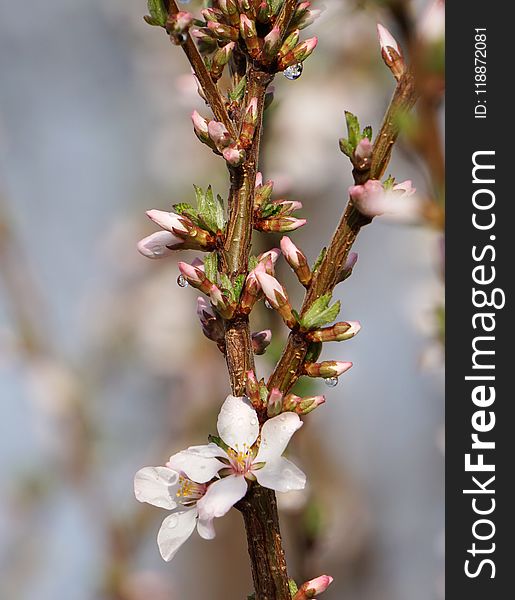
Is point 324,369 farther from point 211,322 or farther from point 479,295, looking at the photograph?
point 479,295

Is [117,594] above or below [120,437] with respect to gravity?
below

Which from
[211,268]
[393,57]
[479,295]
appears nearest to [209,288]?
[211,268]

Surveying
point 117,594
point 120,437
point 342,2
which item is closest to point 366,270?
point 120,437

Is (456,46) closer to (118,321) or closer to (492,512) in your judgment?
(492,512)

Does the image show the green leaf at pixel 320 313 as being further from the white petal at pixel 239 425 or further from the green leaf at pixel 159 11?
the green leaf at pixel 159 11

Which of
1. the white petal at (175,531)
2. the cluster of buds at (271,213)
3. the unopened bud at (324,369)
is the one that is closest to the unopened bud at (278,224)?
the cluster of buds at (271,213)

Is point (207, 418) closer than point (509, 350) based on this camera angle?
No
